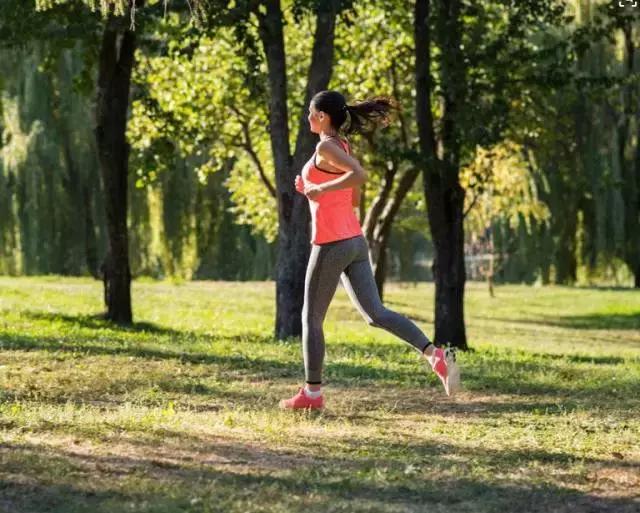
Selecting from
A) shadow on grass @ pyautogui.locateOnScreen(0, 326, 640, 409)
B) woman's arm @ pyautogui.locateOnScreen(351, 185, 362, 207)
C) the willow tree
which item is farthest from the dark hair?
the willow tree

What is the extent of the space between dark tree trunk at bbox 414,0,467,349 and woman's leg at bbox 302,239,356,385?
406 inches

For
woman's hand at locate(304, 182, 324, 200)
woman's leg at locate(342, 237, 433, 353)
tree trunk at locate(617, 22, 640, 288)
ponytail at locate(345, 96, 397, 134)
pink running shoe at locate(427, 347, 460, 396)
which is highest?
tree trunk at locate(617, 22, 640, 288)

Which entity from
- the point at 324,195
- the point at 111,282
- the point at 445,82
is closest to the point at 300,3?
the point at 445,82

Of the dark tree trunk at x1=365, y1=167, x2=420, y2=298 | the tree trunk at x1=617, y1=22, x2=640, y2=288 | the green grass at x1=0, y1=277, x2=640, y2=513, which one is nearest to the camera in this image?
the green grass at x1=0, y1=277, x2=640, y2=513

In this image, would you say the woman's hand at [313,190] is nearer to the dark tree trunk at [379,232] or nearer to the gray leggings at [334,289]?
the gray leggings at [334,289]

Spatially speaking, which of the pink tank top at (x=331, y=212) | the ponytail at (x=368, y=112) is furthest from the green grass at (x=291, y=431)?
the ponytail at (x=368, y=112)

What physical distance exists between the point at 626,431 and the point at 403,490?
2873 mm

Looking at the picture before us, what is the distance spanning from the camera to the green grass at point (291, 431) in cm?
689

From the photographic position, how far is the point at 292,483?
7160mm

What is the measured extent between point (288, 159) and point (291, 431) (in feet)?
35.9

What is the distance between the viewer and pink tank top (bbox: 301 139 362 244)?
944 centimetres

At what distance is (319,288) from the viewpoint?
9.55 m

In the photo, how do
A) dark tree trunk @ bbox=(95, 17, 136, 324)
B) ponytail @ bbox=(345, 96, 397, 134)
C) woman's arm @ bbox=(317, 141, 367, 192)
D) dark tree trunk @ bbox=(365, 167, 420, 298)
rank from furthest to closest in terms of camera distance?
dark tree trunk @ bbox=(365, 167, 420, 298)
dark tree trunk @ bbox=(95, 17, 136, 324)
ponytail @ bbox=(345, 96, 397, 134)
woman's arm @ bbox=(317, 141, 367, 192)

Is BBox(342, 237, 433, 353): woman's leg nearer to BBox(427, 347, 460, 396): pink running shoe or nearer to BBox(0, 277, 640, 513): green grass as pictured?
BBox(427, 347, 460, 396): pink running shoe
